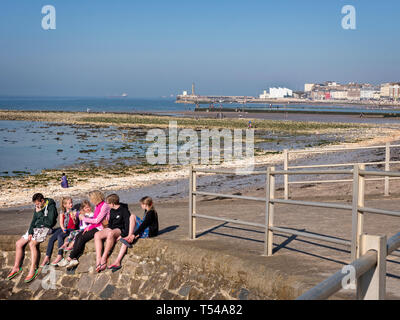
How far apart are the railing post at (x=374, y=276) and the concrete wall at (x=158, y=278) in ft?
9.37

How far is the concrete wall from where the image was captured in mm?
5848

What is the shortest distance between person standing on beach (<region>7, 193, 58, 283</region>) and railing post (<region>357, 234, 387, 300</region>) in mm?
6613

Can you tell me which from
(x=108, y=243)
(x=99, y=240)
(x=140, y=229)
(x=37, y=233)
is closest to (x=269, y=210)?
(x=140, y=229)

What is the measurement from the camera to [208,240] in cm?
764

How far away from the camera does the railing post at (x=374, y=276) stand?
2.31 metres

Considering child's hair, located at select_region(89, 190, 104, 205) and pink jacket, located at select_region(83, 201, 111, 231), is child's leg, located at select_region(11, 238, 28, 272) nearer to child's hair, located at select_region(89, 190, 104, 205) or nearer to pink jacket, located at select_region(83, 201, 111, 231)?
pink jacket, located at select_region(83, 201, 111, 231)

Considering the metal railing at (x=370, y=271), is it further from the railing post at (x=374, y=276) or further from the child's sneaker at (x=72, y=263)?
the child's sneaker at (x=72, y=263)

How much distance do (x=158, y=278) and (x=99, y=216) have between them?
146 cm

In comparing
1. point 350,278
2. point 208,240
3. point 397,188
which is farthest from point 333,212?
point 350,278

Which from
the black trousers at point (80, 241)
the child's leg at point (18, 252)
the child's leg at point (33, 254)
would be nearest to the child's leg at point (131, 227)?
the black trousers at point (80, 241)

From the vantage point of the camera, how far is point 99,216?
7832 millimetres
